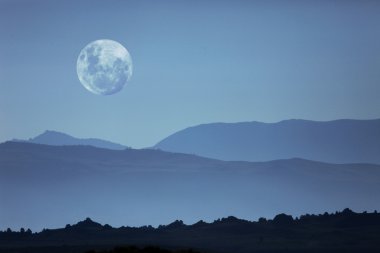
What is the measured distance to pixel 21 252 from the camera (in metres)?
199

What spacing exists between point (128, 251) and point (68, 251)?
114 meters

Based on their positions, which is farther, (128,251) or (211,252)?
(211,252)

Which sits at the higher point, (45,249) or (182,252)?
(45,249)

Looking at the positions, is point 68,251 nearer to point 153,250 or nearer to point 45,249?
point 45,249

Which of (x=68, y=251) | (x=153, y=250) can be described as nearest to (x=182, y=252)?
(x=153, y=250)

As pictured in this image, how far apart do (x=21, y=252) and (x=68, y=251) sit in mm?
10406

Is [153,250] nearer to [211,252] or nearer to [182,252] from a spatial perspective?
[182,252]

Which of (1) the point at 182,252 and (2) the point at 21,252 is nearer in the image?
(1) the point at 182,252

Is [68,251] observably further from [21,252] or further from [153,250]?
[153,250]

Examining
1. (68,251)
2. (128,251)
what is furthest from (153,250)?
(68,251)

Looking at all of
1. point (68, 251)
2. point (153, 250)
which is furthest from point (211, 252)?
point (153, 250)

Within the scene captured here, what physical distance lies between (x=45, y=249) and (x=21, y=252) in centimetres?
455

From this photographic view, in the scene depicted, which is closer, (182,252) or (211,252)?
(182,252)

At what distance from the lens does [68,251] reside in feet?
639
